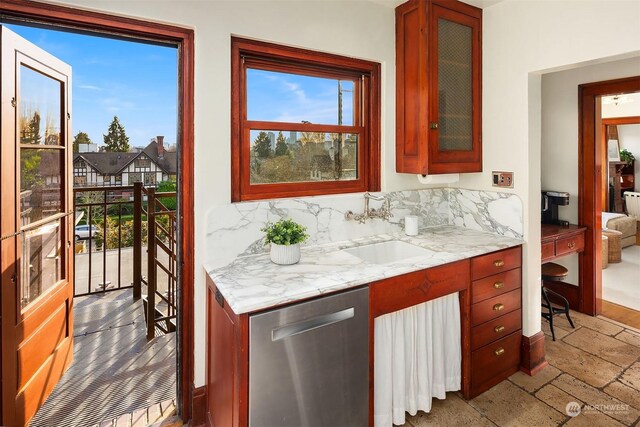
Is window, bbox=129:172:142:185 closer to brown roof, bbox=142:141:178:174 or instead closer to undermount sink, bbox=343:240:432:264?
brown roof, bbox=142:141:178:174

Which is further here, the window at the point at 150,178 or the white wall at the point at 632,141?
the white wall at the point at 632,141

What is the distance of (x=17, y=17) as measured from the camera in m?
1.61

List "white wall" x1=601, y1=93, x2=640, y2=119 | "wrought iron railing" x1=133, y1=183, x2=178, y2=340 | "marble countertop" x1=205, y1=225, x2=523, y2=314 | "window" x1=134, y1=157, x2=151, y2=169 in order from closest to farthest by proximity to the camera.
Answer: "marble countertop" x1=205, y1=225, x2=523, y2=314 < "window" x1=134, y1=157, x2=151, y2=169 < "wrought iron railing" x1=133, y1=183, x2=178, y2=340 < "white wall" x1=601, y1=93, x2=640, y2=119

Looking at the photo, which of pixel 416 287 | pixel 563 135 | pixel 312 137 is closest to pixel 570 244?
pixel 563 135

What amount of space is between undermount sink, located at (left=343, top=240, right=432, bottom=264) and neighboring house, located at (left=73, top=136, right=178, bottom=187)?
1.37 meters

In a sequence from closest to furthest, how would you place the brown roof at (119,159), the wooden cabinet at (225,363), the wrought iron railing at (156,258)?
1. the wooden cabinet at (225,363)
2. the brown roof at (119,159)
3. the wrought iron railing at (156,258)

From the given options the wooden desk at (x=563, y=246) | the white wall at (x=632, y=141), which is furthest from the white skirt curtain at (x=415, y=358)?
the white wall at (x=632, y=141)

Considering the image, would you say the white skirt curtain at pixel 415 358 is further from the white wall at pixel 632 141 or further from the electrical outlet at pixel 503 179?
the white wall at pixel 632 141

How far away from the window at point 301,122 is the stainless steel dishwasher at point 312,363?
2.94ft

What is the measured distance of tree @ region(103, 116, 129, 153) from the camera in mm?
2393

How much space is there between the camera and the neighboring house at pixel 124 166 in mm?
2424

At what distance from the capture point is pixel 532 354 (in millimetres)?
2502

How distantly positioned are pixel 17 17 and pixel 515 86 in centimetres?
288

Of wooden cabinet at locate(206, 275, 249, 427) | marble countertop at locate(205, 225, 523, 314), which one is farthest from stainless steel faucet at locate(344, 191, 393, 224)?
wooden cabinet at locate(206, 275, 249, 427)
